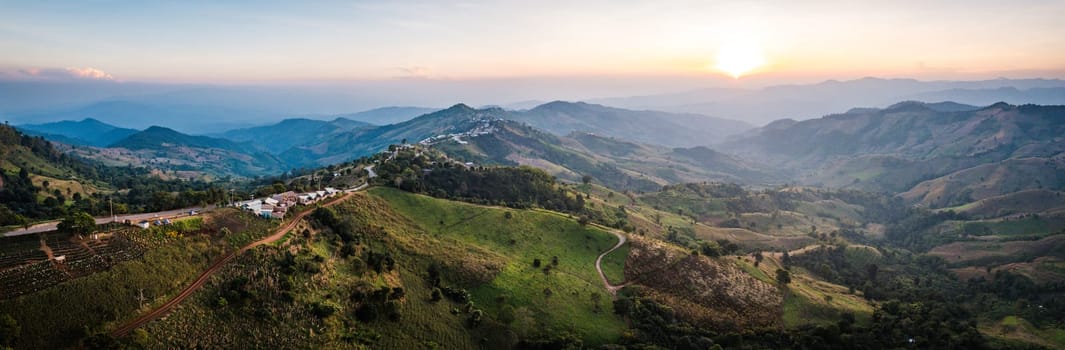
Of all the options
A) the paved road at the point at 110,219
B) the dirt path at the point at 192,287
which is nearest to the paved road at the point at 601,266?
the dirt path at the point at 192,287

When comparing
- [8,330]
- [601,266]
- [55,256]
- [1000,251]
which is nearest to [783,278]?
[601,266]

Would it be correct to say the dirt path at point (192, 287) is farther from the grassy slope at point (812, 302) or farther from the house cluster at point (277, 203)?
the grassy slope at point (812, 302)

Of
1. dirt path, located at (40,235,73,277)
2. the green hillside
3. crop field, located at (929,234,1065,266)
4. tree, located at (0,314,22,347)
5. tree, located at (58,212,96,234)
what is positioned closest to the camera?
tree, located at (0,314,22,347)

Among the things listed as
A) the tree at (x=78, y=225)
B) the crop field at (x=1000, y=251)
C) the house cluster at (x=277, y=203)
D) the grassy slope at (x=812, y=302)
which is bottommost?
the crop field at (x=1000, y=251)

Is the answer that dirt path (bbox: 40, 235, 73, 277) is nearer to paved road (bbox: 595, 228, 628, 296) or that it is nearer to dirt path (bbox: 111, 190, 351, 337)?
dirt path (bbox: 111, 190, 351, 337)

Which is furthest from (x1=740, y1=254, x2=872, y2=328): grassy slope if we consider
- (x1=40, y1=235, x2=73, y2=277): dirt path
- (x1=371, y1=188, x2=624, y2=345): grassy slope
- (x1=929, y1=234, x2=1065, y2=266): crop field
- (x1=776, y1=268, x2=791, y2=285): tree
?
(x1=40, y1=235, x2=73, y2=277): dirt path

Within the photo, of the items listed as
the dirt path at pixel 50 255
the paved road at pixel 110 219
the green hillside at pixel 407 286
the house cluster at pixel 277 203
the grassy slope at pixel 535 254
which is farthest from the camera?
the grassy slope at pixel 535 254
